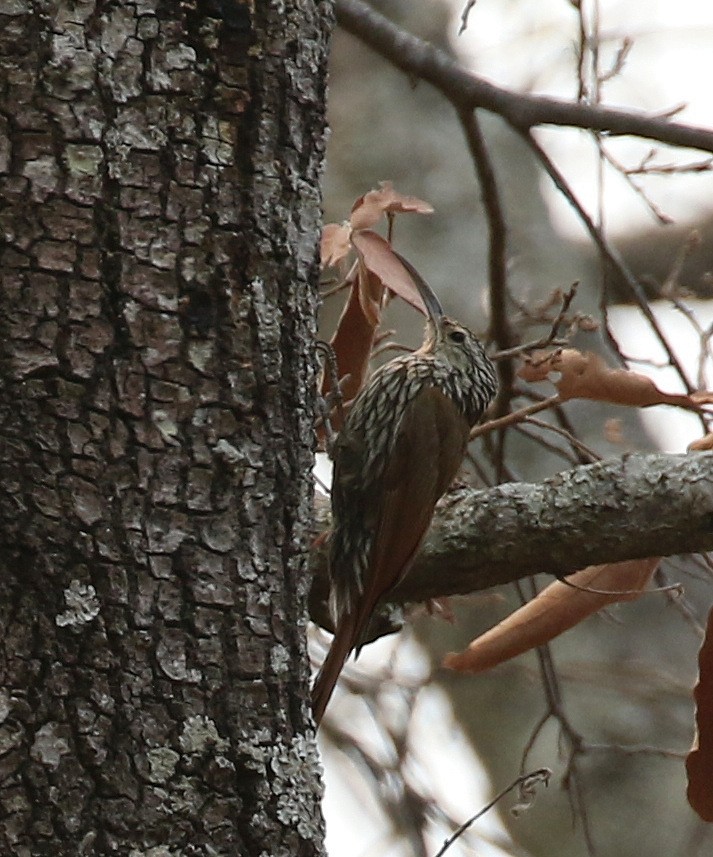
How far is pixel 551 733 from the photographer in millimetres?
4516

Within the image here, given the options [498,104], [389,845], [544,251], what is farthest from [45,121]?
[544,251]

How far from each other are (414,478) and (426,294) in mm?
378

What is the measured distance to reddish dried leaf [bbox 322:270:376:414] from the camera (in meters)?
2.50

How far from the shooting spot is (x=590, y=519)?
202 cm

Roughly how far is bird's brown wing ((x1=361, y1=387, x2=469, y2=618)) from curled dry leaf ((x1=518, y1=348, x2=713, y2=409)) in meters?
0.46

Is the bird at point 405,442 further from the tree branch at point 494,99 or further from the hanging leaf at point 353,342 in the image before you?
the tree branch at point 494,99

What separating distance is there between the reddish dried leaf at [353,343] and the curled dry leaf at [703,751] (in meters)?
0.77

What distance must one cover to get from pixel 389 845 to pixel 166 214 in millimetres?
3065

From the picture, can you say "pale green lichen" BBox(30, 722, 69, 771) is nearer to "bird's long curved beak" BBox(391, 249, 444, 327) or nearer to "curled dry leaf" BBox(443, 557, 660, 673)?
"curled dry leaf" BBox(443, 557, 660, 673)

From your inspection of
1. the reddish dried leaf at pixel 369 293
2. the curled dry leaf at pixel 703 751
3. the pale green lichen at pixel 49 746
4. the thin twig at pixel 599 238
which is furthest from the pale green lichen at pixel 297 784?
the thin twig at pixel 599 238

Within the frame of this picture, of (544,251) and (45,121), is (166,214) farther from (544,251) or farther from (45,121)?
(544,251)

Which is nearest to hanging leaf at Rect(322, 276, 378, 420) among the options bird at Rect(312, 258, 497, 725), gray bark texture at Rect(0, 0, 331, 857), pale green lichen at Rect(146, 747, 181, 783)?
bird at Rect(312, 258, 497, 725)

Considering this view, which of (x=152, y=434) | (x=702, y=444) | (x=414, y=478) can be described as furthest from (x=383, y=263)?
(x=152, y=434)

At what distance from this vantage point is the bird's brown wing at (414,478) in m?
2.71
